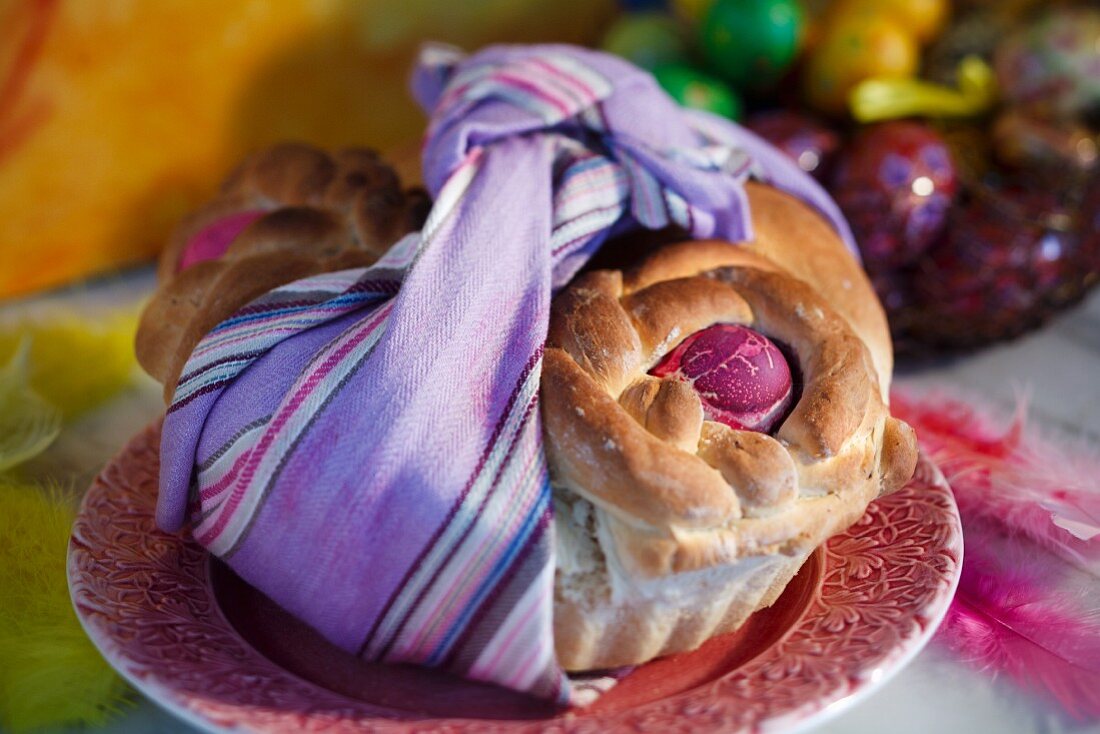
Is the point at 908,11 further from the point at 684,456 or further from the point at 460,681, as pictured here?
the point at 460,681

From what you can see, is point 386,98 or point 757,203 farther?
point 386,98

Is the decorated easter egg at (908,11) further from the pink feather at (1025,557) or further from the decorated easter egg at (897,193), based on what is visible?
the pink feather at (1025,557)

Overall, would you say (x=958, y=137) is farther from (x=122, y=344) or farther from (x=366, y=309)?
(x=122, y=344)

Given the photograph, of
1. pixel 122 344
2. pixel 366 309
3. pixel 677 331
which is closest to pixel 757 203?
pixel 677 331

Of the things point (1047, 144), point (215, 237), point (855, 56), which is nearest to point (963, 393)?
point (1047, 144)

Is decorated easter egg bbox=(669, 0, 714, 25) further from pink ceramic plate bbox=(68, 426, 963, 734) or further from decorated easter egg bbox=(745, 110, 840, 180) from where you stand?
pink ceramic plate bbox=(68, 426, 963, 734)

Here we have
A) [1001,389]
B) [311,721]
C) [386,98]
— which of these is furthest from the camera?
[386,98]
